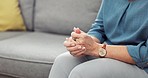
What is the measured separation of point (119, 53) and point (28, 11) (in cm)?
124

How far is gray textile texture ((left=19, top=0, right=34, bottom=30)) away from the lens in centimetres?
230

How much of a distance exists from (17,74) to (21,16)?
0.74 m

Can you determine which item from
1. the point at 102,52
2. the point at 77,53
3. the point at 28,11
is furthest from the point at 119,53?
the point at 28,11

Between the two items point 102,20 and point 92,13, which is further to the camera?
point 92,13

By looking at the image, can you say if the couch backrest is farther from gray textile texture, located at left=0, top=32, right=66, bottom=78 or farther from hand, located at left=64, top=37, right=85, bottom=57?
hand, located at left=64, top=37, right=85, bottom=57

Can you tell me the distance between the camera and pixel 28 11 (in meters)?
2.31

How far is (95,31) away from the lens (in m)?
1.50

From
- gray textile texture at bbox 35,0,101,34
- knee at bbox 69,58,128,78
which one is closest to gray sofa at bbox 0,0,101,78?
gray textile texture at bbox 35,0,101,34

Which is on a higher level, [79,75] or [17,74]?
[17,74]

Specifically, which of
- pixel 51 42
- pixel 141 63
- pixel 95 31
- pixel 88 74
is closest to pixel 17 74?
pixel 51 42

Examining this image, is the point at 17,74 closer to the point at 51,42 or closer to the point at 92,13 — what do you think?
the point at 51,42

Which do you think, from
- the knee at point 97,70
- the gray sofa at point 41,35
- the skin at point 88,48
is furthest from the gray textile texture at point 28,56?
the knee at point 97,70

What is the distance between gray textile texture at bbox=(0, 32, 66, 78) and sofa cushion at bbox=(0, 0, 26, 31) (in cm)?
34

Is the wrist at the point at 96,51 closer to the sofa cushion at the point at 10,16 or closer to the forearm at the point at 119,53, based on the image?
the forearm at the point at 119,53
